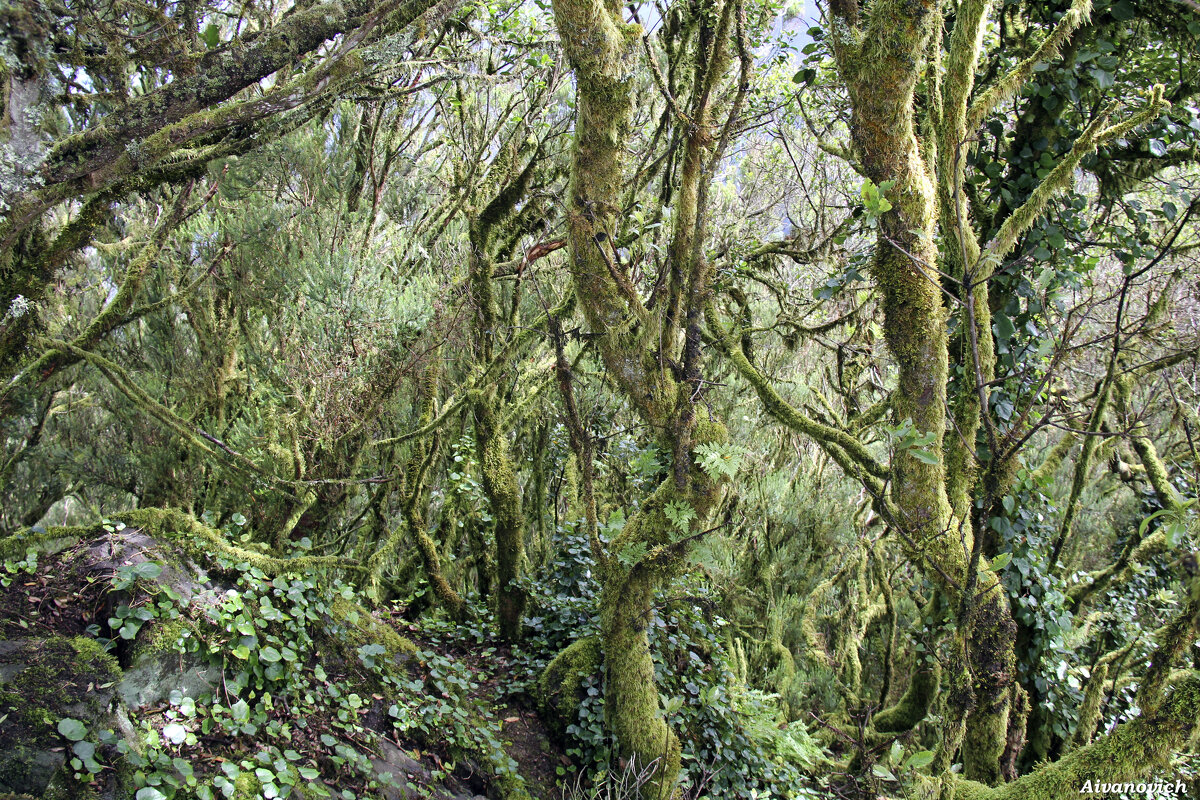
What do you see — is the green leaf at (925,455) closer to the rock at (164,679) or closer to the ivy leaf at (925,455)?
the ivy leaf at (925,455)

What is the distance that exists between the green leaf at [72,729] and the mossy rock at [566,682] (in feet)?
8.16

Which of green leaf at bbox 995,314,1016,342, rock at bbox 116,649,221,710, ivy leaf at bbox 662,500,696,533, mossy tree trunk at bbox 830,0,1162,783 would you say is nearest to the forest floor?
rock at bbox 116,649,221,710

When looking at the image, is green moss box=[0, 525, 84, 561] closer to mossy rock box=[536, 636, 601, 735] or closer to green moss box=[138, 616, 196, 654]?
green moss box=[138, 616, 196, 654]

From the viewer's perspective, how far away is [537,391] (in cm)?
530

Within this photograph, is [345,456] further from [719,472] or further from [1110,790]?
[1110,790]

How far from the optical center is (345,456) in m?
4.38

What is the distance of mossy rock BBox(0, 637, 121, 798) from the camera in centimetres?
213

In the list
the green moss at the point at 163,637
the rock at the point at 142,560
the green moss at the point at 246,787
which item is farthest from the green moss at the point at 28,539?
the green moss at the point at 246,787

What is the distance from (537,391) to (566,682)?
7.16ft

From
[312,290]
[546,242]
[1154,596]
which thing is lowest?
[1154,596]

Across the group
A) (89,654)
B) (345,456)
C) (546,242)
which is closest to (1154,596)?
(546,242)

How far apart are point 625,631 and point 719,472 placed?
1.12 m

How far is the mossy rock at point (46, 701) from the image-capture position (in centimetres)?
213

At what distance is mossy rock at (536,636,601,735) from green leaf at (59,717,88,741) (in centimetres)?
249
